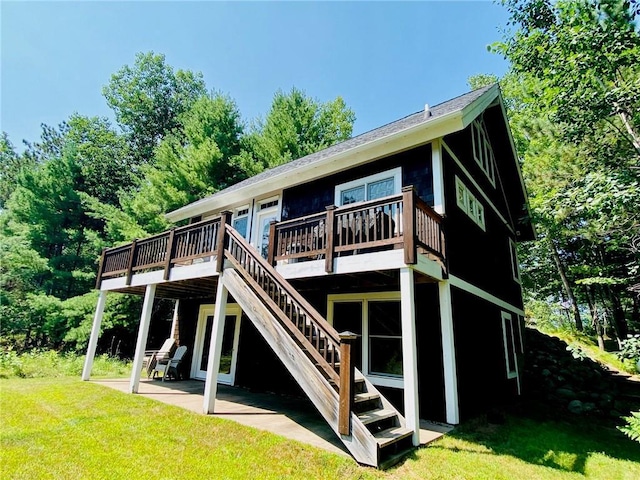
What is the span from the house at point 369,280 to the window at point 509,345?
0.24ft

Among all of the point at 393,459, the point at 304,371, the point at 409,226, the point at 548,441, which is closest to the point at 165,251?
the point at 304,371

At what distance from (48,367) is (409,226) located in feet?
44.1

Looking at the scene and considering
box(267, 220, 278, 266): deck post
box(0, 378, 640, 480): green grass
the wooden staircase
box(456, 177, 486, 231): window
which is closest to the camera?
box(0, 378, 640, 480): green grass

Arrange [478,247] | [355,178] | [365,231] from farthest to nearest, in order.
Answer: [478,247]
[355,178]
[365,231]

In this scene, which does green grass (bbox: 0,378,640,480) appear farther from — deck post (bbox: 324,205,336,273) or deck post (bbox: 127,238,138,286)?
deck post (bbox: 127,238,138,286)

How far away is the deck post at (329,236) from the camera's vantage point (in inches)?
226

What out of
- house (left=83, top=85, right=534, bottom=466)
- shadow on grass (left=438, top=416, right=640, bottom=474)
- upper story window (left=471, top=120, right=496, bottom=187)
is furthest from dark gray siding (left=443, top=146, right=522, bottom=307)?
shadow on grass (left=438, top=416, right=640, bottom=474)

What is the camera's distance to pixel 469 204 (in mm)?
8352

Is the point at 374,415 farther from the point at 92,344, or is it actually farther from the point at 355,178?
the point at 92,344

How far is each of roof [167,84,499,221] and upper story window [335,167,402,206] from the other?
773 mm

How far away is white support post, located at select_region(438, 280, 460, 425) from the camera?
569 centimetres

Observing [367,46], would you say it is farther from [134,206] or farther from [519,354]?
[134,206]

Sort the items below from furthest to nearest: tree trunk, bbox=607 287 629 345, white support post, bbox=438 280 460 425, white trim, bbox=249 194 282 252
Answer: tree trunk, bbox=607 287 629 345 → white trim, bbox=249 194 282 252 → white support post, bbox=438 280 460 425

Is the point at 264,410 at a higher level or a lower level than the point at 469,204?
lower
